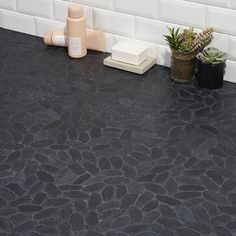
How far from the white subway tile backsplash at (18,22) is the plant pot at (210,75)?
24.0 inches

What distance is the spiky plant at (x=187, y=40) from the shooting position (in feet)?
4.89

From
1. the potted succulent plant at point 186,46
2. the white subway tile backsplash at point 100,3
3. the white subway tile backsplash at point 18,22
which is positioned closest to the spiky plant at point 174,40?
the potted succulent plant at point 186,46

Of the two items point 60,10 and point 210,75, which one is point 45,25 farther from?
point 210,75

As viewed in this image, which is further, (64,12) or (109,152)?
(64,12)

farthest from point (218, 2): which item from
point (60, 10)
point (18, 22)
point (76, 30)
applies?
point (18, 22)

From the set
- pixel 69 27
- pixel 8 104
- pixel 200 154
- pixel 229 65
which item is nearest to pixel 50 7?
pixel 69 27

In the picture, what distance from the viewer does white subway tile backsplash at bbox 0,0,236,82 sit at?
150 centimetres

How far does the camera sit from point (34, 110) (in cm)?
147

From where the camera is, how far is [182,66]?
153 cm

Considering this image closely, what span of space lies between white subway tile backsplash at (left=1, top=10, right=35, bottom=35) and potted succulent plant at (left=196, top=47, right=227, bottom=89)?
0.60 m

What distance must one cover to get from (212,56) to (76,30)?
40cm

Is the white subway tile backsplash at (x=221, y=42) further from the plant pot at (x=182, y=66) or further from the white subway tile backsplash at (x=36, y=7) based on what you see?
the white subway tile backsplash at (x=36, y=7)

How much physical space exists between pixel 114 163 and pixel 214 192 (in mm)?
232

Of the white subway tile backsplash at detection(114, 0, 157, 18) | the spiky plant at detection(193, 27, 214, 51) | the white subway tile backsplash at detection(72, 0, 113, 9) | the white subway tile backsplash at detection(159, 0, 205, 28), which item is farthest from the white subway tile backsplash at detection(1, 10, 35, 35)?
the spiky plant at detection(193, 27, 214, 51)
